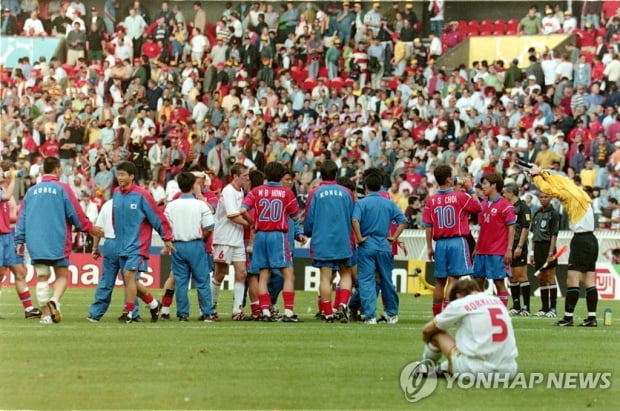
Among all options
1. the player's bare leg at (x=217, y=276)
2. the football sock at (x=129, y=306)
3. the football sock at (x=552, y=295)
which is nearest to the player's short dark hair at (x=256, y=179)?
the player's bare leg at (x=217, y=276)

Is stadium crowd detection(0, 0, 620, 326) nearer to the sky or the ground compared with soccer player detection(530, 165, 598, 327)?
nearer to the sky

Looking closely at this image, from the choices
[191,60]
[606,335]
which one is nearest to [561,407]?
[606,335]

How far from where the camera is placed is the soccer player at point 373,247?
736 inches

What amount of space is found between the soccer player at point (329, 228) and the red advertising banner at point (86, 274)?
11531 mm

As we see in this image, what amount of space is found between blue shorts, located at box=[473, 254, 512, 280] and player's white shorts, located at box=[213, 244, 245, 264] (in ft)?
12.6

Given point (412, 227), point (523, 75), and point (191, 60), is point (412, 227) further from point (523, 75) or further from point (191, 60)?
point (191, 60)

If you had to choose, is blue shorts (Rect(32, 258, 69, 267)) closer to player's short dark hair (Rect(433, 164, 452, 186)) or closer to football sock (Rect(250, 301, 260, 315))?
football sock (Rect(250, 301, 260, 315))

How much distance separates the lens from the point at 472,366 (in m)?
12.1

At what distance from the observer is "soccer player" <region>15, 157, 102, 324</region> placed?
1792 cm

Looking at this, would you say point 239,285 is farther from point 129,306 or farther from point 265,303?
point 129,306

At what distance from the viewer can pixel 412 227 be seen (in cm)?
3177

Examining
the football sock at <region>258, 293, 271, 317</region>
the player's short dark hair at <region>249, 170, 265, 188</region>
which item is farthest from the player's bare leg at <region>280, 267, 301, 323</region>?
the player's short dark hair at <region>249, 170, 265, 188</region>

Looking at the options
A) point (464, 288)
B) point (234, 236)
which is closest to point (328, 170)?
point (234, 236)

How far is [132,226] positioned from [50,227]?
1.09 meters
